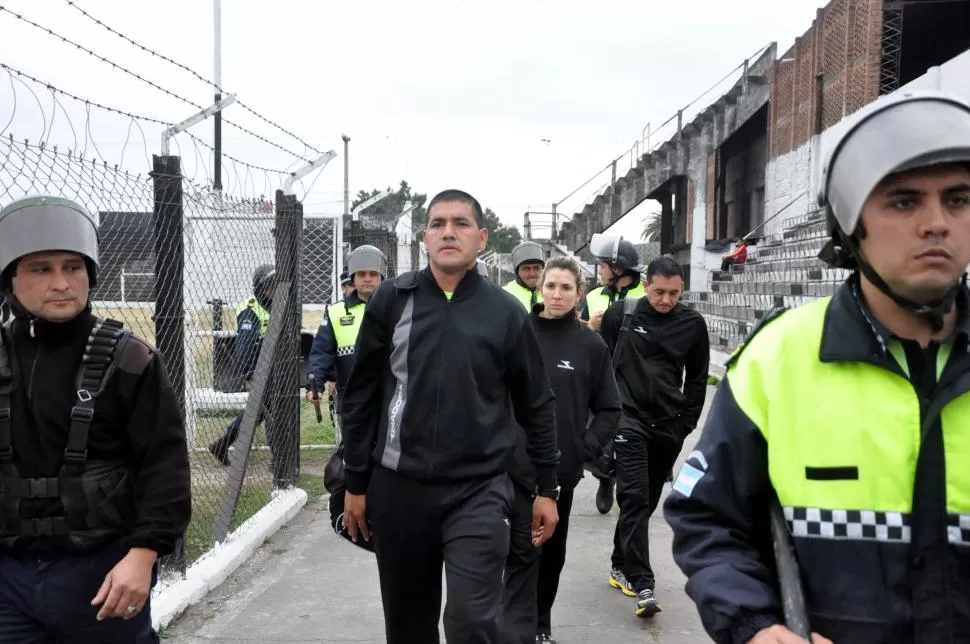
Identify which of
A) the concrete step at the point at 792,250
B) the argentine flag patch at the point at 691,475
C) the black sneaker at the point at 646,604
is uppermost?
the concrete step at the point at 792,250

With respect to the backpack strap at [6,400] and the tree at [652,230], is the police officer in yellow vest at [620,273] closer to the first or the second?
the backpack strap at [6,400]

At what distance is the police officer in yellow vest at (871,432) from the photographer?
1.69 m

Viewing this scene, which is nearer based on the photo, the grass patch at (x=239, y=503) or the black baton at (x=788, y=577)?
the black baton at (x=788, y=577)

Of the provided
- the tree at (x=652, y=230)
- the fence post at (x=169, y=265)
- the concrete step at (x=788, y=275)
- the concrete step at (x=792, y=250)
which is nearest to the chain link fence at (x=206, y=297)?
the fence post at (x=169, y=265)

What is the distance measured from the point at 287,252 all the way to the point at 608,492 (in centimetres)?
331

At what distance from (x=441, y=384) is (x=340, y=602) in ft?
8.18

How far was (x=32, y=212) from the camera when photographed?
275 cm

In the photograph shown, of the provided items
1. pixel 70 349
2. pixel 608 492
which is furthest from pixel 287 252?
pixel 70 349

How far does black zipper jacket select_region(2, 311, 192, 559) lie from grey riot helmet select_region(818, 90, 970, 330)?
2006 mm

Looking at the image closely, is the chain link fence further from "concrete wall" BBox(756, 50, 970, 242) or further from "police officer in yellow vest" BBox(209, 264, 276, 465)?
"concrete wall" BBox(756, 50, 970, 242)

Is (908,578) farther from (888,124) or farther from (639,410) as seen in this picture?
(639,410)

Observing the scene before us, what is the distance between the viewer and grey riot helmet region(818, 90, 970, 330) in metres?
1.72

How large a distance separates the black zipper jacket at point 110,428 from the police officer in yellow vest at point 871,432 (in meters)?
1.65

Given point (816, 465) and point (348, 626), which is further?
point (348, 626)
